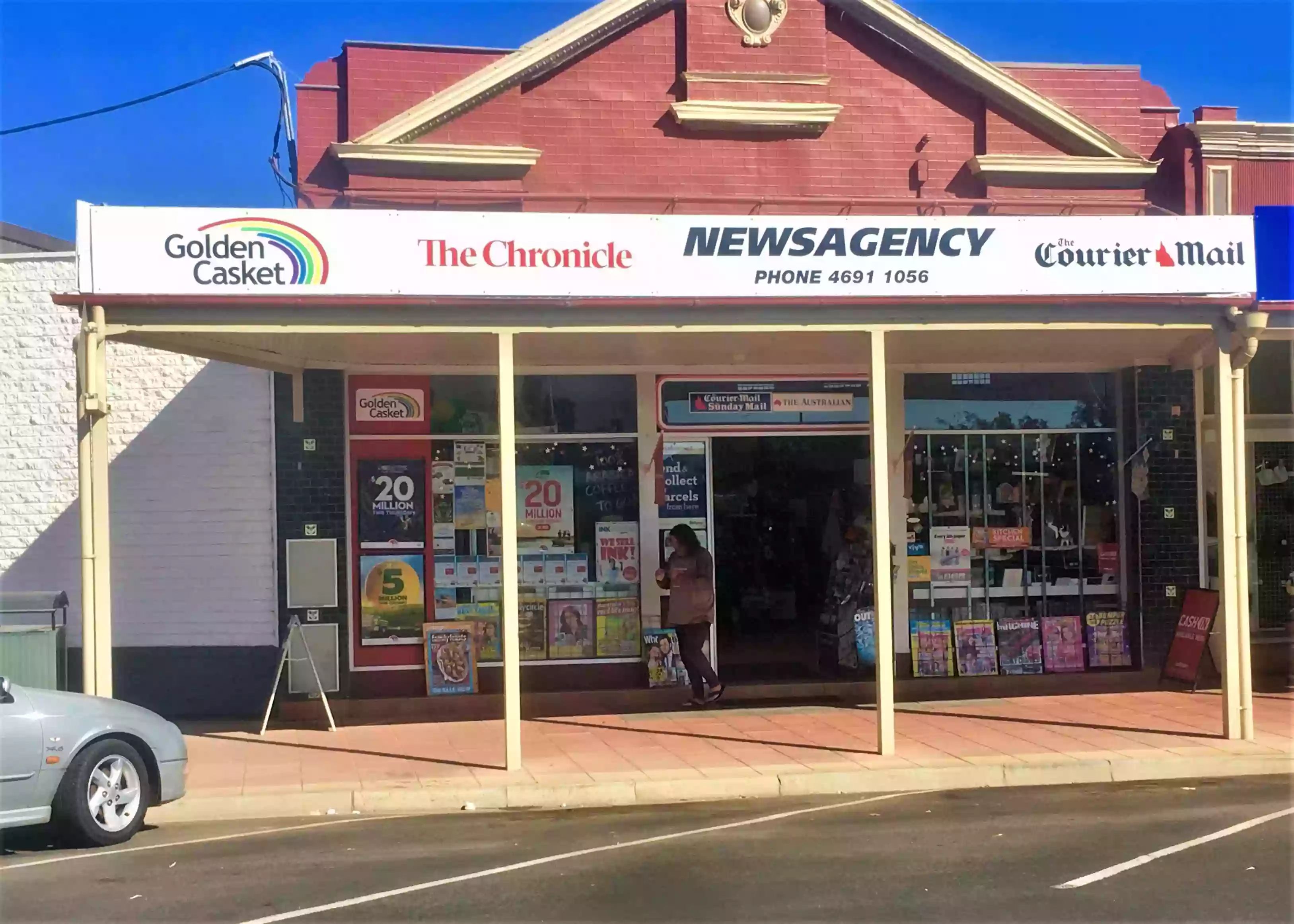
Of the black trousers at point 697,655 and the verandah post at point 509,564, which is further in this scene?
the black trousers at point 697,655

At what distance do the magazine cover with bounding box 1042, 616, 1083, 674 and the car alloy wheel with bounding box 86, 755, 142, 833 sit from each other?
29.9 feet

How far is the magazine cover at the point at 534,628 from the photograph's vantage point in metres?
13.0

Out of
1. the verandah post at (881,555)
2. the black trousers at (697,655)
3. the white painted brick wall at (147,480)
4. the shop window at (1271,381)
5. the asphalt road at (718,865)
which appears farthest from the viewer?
the shop window at (1271,381)

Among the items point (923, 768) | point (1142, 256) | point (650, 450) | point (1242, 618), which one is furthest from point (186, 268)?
point (1242, 618)

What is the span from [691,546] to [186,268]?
5.16m

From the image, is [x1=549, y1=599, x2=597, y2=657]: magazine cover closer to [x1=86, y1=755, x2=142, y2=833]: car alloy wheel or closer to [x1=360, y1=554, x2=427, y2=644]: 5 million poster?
[x1=360, y1=554, x2=427, y2=644]: 5 million poster

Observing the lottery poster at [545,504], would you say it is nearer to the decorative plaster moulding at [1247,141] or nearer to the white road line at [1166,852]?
the white road line at [1166,852]

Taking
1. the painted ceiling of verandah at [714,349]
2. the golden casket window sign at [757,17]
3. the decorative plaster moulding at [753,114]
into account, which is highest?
the golden casket window sign at [757,17]

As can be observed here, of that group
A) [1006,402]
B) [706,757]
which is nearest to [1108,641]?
[1006,402]

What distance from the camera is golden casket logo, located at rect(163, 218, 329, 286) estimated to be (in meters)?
9.45

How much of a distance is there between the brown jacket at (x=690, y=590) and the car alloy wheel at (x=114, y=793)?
17.7 ft


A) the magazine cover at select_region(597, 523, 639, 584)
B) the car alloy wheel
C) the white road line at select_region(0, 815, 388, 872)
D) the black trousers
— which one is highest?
the magazine cover at select_region(597, 523, 639, 584)

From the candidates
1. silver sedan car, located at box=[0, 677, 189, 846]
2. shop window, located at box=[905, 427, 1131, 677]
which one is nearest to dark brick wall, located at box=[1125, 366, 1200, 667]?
shop window, located at box=[905, 427, 1131, 677]

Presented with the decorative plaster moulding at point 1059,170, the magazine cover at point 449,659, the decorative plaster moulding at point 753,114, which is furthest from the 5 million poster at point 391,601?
the decorative plaster moulding at point 1059,170
